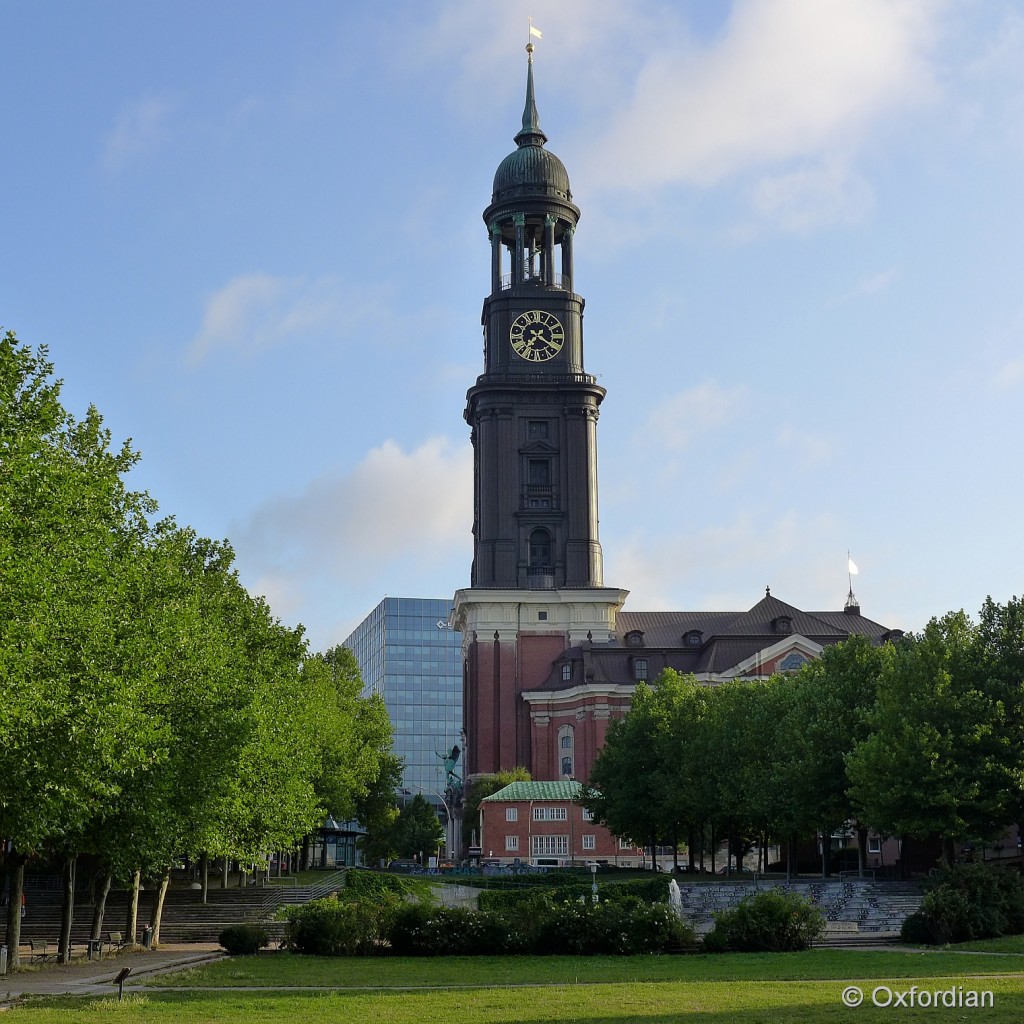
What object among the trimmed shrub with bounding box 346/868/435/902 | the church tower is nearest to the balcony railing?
the church tower

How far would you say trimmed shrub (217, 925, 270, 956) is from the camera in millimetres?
42406

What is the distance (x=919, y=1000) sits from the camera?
25.6 metres

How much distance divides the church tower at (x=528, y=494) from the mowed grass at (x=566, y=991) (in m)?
87.9

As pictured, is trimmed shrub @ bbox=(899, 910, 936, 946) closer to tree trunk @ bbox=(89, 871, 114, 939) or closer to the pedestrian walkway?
the pedestrian walkway

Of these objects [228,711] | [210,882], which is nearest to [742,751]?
[210,882]

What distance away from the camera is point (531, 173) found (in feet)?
454

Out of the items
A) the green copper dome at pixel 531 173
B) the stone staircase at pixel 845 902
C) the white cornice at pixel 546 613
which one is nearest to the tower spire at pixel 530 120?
the green copper dome at pixel 531 173

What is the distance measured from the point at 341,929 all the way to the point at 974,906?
19.6 m

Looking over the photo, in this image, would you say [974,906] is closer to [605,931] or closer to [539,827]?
[605,931]

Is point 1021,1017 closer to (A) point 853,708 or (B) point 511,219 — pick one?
(A) point 853,708

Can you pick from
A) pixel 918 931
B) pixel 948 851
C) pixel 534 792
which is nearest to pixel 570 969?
pixel 918 931

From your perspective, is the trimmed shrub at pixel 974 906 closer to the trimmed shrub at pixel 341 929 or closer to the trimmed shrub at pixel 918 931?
the trimmed shrub at pixel 918 931

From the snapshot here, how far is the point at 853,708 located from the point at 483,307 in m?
78.8

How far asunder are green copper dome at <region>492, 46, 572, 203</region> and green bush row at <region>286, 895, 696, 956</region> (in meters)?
104
